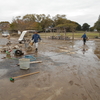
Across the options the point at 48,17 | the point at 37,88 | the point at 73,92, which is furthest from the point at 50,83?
the point at 48,17

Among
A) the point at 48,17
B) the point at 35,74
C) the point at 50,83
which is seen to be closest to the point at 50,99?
the point at 50,83

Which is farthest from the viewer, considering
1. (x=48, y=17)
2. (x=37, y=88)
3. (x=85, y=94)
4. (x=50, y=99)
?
(x=48, y=17)

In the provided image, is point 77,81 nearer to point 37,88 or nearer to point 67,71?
point 67,71

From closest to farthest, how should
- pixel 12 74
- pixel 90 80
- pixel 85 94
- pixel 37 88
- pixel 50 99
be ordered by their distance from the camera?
pixel 50 99 < pixel 85 94 < pixel 37 88 < pixel 90 80 < pixel 12 74

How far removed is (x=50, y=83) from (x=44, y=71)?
122 centimetres

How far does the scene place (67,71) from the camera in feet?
17.0

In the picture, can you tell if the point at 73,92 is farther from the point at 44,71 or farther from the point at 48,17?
the point at 48,17

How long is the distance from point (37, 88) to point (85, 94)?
1458 millimetres

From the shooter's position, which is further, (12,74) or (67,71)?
(67,71)

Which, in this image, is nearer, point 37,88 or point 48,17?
point 37,88

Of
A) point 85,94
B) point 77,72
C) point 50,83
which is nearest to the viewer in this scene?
point 85,94

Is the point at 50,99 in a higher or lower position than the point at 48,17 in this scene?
lower

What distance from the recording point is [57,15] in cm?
6994

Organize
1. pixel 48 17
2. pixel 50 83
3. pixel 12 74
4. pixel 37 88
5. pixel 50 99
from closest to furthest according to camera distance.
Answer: pixel 50 99, pixel 37 88, pixel 50 83, pixel 12 74, pixel 48 17
